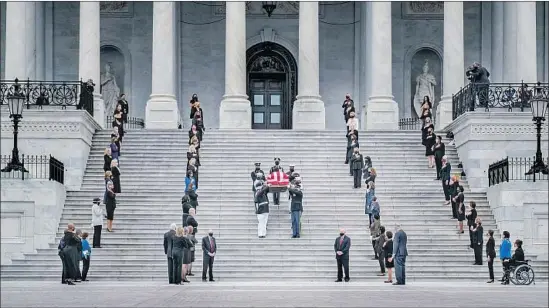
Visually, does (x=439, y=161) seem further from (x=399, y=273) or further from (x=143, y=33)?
(x=143, y=33)

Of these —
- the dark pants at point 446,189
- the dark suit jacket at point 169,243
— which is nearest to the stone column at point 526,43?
the dark pants at point 446,189

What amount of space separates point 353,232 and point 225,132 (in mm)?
11314

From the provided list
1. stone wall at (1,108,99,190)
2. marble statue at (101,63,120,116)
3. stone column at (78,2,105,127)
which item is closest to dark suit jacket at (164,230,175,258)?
stone wall at (1,108,99,190)

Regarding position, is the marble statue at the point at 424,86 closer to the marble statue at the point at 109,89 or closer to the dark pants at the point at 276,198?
the marble statue at the point at 109,89

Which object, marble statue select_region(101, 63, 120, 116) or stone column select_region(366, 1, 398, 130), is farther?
marble statue select_region(101, 63, 120, 116)

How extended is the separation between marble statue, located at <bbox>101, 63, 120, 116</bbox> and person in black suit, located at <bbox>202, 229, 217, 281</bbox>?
25.4 m

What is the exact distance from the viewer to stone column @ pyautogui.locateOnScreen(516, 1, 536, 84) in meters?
52.4

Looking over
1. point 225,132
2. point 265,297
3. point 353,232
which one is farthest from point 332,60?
point 265,297

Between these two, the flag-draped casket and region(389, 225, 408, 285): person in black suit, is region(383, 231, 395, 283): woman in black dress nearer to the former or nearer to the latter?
region(389, 225, 408, 285): person in black suit

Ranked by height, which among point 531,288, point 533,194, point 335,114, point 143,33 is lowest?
point 531,288

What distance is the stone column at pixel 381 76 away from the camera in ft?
172

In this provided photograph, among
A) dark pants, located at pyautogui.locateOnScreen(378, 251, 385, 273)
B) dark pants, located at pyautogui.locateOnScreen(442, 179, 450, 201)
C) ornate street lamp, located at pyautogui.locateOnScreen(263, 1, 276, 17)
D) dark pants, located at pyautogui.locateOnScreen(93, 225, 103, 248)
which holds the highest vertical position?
ornate street lamp, located at pyautogui.locateOnScreen(263, 1, 276, 17)

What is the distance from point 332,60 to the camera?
60875 millimetres

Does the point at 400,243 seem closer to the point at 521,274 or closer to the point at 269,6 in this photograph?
the point at 521,274
